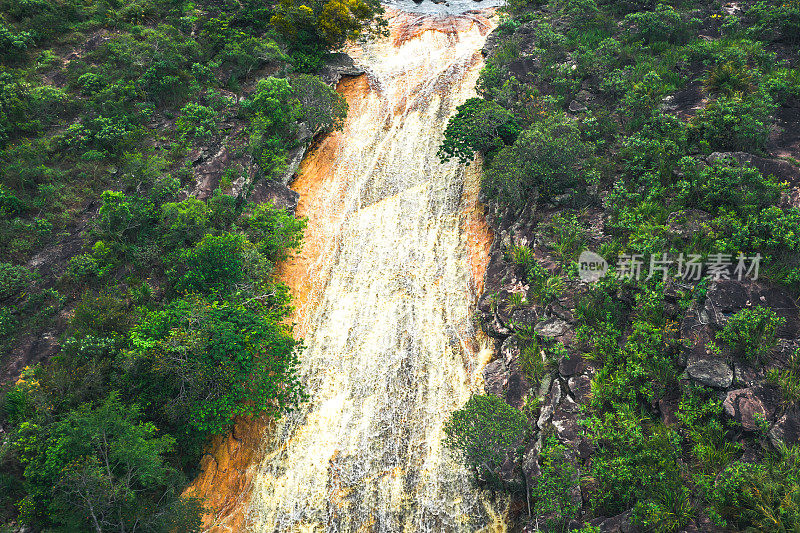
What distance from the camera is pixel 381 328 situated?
1884 centimetres

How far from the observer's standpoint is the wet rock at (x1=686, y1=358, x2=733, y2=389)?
11.9 meters

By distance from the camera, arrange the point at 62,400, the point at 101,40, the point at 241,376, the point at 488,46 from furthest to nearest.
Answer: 1. the point at 488,46
2. the point at 101,40
3. the point at 241,376
4. the point at 62,400

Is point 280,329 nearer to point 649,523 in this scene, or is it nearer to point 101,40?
point 649,523

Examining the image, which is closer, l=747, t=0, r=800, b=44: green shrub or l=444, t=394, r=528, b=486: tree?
l=444, t=394, r=528, b=486: tree

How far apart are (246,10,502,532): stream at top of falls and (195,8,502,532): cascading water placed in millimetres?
48

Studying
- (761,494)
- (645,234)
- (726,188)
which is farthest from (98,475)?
(726,188)

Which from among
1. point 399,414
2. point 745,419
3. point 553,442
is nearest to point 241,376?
point 399,414

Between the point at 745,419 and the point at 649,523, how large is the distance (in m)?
3.28

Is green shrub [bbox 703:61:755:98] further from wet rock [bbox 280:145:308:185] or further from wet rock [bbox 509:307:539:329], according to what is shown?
wet rock [bbox 280:145:308:185]

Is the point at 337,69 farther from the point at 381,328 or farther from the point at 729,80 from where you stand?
the point at 729,80

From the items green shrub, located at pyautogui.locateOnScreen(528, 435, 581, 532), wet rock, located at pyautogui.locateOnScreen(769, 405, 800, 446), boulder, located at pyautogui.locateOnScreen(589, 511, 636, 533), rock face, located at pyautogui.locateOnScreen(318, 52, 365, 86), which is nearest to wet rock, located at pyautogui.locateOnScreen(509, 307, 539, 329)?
green shrub, located at pyautogui.locateOnScreen(528, 435, 581, 532)

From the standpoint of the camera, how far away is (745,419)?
11.2 meters

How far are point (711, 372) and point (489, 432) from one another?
574 centimetres

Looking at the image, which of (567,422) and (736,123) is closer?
(567,422)
